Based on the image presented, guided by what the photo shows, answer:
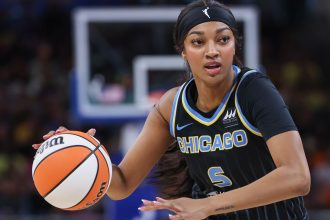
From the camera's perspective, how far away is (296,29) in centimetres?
1216

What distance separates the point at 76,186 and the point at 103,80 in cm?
449

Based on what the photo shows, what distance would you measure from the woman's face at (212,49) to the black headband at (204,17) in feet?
0.07

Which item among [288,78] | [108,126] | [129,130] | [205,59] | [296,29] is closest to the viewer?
[205,59]

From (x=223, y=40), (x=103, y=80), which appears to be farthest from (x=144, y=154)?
(x=103, y=80)

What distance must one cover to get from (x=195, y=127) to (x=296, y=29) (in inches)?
335

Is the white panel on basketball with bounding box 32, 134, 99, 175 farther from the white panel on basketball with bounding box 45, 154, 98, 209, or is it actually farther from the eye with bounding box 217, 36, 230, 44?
the eye with bounding box 217, 36, 230, 44

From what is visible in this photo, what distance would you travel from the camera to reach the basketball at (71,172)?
12.4 ft

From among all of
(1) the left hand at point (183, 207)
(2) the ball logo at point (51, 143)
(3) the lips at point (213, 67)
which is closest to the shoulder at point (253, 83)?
(3) the lips at point (213, 67)

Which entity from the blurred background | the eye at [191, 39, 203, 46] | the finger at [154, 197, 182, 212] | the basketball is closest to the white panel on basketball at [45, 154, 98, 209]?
the basketball

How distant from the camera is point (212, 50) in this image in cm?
370

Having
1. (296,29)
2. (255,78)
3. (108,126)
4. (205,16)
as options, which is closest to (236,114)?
(255,78)

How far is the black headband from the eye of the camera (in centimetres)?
378

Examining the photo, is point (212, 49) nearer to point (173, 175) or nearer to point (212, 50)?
point (212, 50)

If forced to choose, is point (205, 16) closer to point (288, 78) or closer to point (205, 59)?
point (205, 59)
